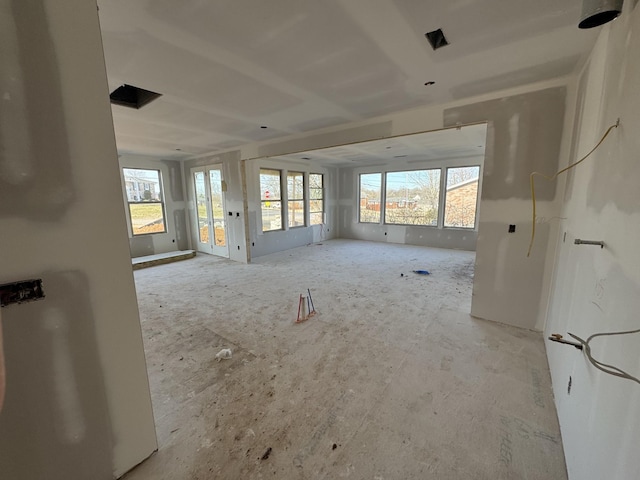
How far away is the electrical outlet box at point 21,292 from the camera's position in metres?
0.98

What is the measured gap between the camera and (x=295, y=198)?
24.2ft

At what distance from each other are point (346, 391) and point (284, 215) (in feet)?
18.2

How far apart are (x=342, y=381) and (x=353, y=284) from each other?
7.66 feet

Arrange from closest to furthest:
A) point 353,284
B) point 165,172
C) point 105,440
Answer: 1. point 105,440
2. point 353,284
3. point 165,172

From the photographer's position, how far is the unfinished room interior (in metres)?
1.03

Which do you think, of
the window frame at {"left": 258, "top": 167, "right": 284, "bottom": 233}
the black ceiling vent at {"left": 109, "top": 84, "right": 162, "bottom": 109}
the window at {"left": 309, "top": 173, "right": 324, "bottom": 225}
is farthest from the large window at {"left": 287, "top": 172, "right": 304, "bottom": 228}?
the black ceiling vent at {"left": 109, "top": 84, "right": 162, "bottom": 109}

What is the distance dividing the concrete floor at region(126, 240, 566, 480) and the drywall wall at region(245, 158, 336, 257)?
2.76m

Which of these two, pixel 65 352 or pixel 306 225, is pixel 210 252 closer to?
pixel 306 225

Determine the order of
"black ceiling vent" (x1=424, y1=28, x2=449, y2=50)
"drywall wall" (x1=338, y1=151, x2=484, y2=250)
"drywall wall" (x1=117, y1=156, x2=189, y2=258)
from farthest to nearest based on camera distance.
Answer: "drywall wall" (x1=338, y1=151, x2=484, y2=250)
"drywall wall" (x1=117, y1=156, x2=189, y2=258)
"black ceiling vent" (x1=424, y1=28, x2=449, y2=50)

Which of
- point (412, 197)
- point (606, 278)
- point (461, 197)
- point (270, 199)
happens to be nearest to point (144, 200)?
point (270, 199)

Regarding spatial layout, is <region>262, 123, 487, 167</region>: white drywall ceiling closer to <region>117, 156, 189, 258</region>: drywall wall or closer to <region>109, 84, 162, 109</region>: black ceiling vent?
<region>109, 84, 162, 109</region>: black ceiling vent

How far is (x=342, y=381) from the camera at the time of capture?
204 centimetres

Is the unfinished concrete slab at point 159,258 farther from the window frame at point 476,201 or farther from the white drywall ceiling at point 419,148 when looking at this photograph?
the window frame at point 476,201

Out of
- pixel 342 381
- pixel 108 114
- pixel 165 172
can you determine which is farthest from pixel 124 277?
pixel 165 172
